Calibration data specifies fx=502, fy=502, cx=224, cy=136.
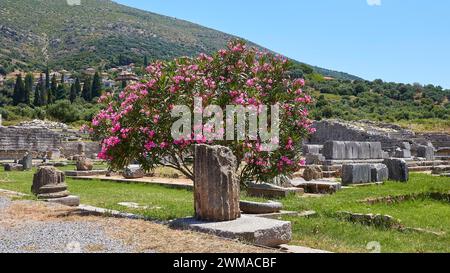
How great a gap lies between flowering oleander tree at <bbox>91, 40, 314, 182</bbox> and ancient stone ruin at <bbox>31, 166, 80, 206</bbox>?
10.2ft

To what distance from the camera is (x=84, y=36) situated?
142625mm

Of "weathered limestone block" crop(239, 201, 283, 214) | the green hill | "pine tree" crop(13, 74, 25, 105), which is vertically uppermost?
the green hill

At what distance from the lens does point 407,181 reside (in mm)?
18125

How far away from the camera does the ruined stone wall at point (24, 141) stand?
117 ft

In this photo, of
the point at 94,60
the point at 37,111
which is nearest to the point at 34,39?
the point at 94,60

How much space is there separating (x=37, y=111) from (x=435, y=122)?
161 feet

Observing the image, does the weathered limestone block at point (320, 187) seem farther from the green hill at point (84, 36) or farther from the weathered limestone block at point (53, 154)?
the green hill at point (84, 36)

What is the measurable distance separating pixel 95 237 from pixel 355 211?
6688 mm

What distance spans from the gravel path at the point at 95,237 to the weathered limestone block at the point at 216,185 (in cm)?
68

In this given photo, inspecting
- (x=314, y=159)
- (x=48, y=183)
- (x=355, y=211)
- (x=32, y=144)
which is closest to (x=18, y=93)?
(x=32, y=144)

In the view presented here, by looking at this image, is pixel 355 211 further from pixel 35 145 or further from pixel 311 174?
pixel 35 145

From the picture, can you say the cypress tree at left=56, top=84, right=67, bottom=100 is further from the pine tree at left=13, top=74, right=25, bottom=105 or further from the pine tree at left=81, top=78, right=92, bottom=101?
the pine tree at left=13, top=74, right=25, bottom=105

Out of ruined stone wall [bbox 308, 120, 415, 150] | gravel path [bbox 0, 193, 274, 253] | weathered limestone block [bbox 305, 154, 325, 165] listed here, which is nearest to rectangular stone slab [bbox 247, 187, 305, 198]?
gravel path [bbox 0, 193, 274, 253]

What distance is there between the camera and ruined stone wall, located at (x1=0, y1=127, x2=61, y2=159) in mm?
35812
